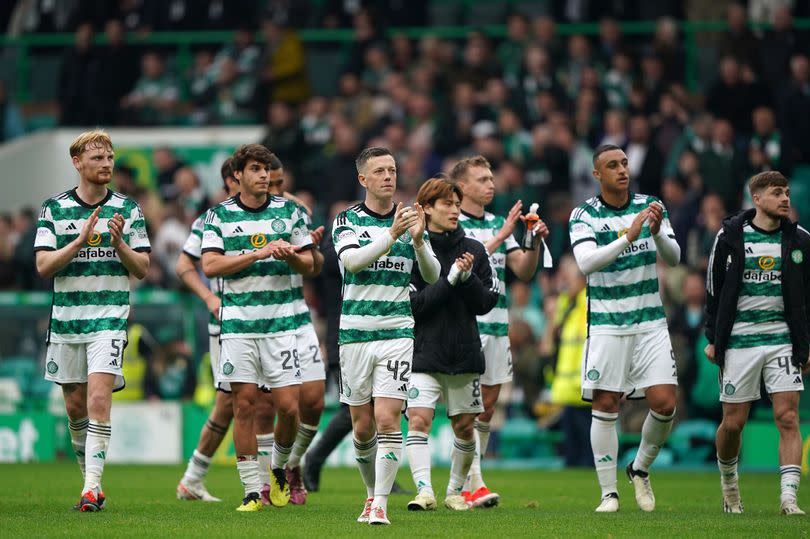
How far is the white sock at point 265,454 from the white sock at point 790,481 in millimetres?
4044

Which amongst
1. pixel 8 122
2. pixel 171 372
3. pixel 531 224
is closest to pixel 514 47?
pixel 171 372

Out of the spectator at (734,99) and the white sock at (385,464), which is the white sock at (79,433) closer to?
the white sock at (385,464)

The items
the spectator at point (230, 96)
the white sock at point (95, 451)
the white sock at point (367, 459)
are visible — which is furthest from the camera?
the spectator at point (230, 96)

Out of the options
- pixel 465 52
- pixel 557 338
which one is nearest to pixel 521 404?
pixel 557 338

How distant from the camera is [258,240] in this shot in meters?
11.3

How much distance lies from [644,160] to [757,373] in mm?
9476

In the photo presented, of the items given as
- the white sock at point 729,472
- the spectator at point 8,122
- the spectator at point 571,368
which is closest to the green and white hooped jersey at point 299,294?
the white sock at point 729,472

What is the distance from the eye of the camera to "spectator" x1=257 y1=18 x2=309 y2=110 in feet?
80.9

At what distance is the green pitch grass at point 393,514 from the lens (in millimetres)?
9641

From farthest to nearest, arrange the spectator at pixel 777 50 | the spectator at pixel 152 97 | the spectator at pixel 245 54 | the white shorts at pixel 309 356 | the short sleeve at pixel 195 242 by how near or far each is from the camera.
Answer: the spectator at pixel 152 97
the spectator at pixel 245 54
the spectator at pixel 777 50
the short sleeve at pixel 195 242
the white shorts at pixel 309 356

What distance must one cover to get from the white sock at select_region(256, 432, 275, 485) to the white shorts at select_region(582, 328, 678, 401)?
105 inches

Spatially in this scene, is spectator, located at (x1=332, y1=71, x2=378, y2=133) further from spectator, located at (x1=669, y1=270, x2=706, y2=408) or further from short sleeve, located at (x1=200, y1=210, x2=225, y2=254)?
short sleeve, located at (x1=200, y1=210, x2=225, y2=254)

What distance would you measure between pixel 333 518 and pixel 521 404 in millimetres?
9079

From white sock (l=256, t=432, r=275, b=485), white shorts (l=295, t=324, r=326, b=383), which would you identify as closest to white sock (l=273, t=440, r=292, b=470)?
white sock (l=256, t=432, r=275, b=485)
